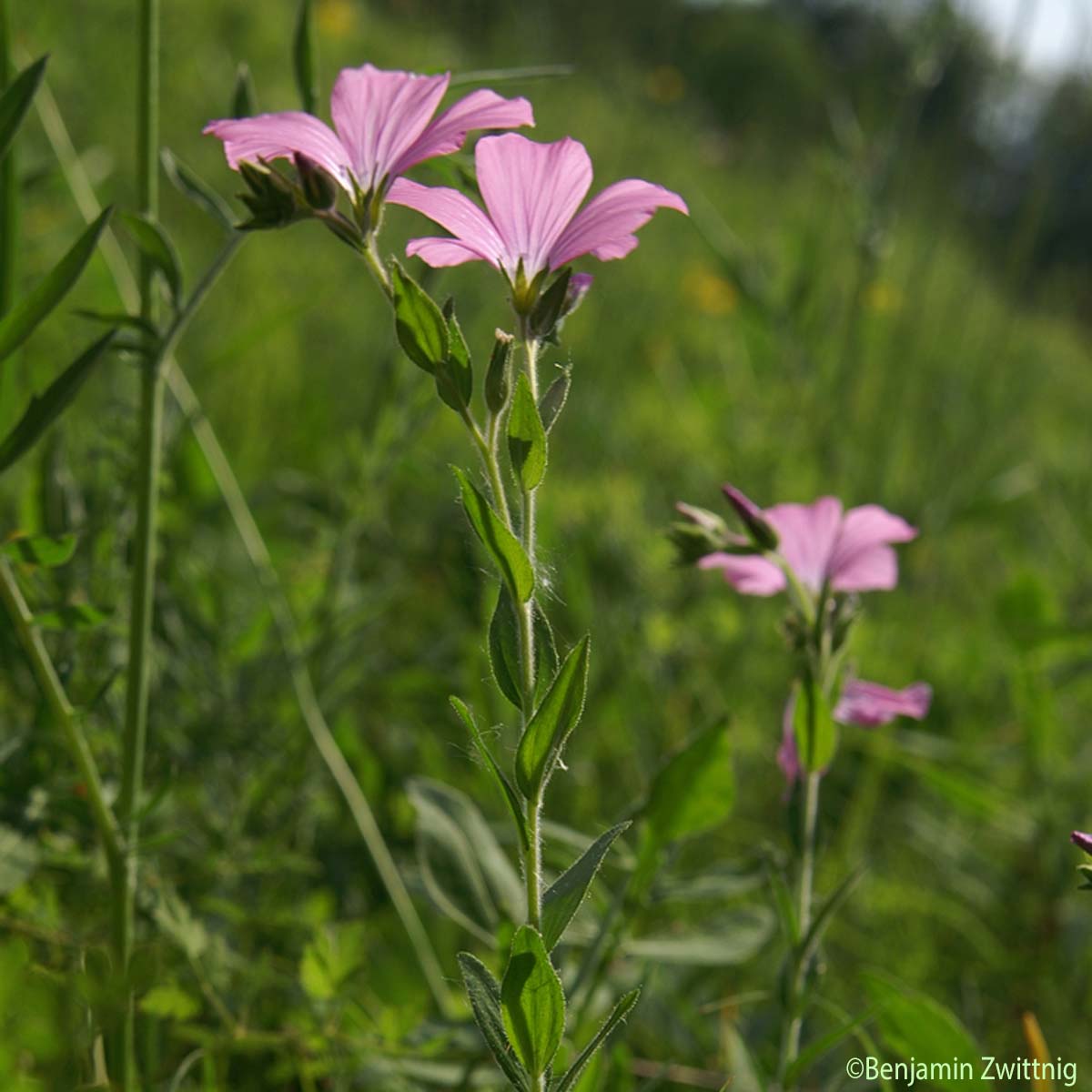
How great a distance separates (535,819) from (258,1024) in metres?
0.50

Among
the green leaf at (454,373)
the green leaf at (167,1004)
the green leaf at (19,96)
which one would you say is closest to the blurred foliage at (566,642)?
the green leaf at (167,1004)

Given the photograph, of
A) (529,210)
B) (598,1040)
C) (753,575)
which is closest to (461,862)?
(753,575)

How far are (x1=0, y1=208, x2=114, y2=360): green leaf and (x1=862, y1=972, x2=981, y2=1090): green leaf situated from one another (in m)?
0.58

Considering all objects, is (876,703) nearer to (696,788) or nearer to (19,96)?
(696,788)

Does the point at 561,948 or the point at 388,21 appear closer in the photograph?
the point at 561,948

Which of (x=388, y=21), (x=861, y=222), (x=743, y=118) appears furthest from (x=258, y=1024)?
(x=388, y=21)

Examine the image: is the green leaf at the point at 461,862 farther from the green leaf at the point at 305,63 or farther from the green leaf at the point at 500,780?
the green leaf at the point at 305,63

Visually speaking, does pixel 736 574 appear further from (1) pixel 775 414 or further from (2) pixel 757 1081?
(1) pixel 775 414

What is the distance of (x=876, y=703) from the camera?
756 millimetres

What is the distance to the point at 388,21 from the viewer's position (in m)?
6.34

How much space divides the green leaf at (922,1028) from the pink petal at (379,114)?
524 mm

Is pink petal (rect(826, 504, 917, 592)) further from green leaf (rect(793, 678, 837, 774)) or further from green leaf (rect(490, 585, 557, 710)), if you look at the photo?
green leaf (rect(490, 585, 557, 710))

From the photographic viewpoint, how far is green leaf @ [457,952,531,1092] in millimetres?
495

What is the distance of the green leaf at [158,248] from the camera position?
0.63m
